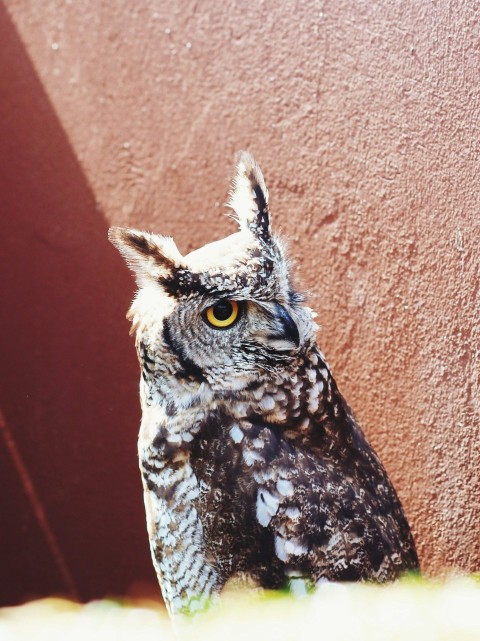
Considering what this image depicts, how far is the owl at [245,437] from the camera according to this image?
1.52 metres

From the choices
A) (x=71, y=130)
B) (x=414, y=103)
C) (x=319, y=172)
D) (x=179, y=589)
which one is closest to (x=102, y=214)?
(x=71, y=130)

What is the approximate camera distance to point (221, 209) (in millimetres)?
2186

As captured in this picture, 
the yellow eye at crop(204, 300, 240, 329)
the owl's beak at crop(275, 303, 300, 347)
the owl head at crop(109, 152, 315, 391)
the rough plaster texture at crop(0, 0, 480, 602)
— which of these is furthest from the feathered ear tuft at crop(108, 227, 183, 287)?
the rough plaster texture at crop(0, 0, 480, 602)

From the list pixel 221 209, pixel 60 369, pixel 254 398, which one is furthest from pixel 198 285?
pixel 60 369

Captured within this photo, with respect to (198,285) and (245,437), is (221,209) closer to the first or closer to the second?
(198,285)

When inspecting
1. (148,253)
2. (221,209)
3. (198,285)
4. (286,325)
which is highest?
(221,209)

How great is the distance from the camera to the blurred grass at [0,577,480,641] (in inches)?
23.3

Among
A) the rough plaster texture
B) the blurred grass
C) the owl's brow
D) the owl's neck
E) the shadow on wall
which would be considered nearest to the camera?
the blurred grass

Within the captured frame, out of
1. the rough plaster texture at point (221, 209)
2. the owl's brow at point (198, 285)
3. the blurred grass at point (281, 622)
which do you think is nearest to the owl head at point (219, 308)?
the owl's brow at point (198, 285)

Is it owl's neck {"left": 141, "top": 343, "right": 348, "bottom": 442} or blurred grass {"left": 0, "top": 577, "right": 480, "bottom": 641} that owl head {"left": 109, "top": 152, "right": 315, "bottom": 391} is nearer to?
owl's neck {"left": 141, "top": 343, "right": 348, "bottom": 442}

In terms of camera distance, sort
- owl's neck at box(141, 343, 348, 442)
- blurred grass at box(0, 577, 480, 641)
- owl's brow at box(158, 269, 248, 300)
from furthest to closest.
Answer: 1. owl's neck at box(141, 343, 348, 442)
2. owl's brow at box(158, 269, 248, 300)
3. blurred grass at box(0, 577, 480, 641)

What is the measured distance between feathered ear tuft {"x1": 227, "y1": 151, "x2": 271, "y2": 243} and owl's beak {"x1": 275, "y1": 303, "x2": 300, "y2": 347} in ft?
0.62

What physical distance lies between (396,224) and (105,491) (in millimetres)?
1374

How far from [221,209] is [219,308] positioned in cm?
73
